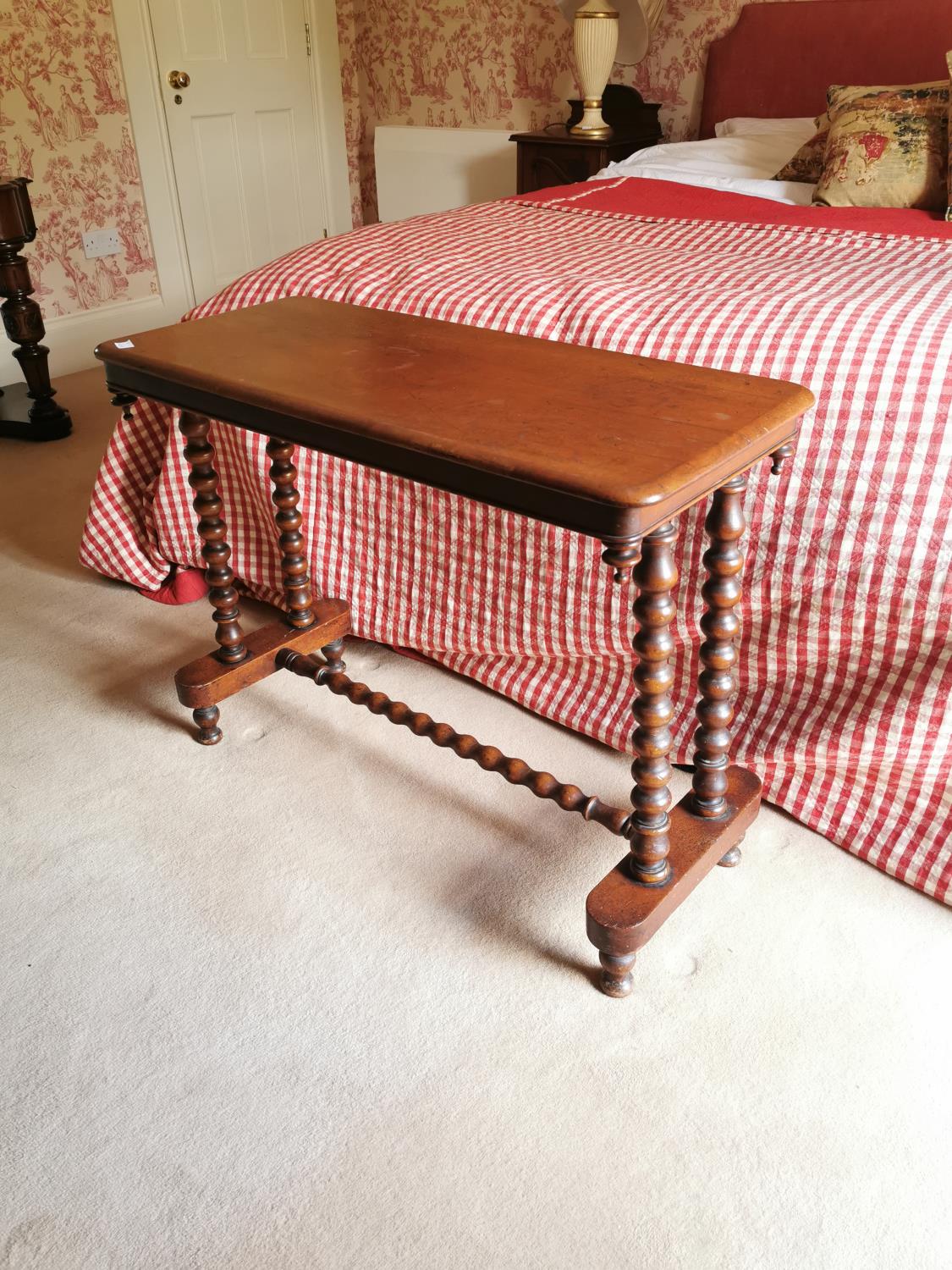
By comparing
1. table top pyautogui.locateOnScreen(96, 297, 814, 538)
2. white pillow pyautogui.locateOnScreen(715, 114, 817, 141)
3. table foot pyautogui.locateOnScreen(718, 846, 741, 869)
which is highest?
white pillow pyautogui.locateOnScreen(715, 114, 817, 141)

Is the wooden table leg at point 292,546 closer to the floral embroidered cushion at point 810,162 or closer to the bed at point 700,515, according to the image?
the bed at point 700,515

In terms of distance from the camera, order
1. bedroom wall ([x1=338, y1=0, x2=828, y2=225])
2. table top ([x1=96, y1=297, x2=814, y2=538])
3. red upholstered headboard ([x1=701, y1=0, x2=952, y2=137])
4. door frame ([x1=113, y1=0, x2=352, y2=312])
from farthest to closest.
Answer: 1. door frame ([x1=113, y1=0, x2=352, y2=312])
2. bedroom wall ([x1=338, y1=0, x2=828, y2=225])
3. red upholstered headboard ([x1=701, y1=0, x2=952, y2=137])
4. table top ([x1=96, y1=297, x2=814, y2=538])

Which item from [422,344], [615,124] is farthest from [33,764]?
[615,124]

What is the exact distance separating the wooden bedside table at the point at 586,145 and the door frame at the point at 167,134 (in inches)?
53.7

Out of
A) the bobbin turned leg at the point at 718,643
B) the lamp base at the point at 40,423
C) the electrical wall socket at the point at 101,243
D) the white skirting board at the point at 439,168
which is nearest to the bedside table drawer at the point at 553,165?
the white skirting board at the point at 439,168

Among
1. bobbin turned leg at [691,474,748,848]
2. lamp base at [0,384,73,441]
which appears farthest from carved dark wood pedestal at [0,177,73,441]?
bobbin turned leg at [691,474,748,848]

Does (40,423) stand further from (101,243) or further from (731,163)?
(731,163)

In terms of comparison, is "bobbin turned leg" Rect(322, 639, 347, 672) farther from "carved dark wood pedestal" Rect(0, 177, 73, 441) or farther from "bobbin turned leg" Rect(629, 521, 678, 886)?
"carved dark wood pedestal" Rect(0, 177, 73, 441)

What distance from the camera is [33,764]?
181cm

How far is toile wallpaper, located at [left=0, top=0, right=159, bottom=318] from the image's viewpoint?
11.8 ft

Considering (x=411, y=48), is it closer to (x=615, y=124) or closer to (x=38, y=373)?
(x=615, y=124)

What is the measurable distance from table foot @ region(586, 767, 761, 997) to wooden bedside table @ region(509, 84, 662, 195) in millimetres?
2736

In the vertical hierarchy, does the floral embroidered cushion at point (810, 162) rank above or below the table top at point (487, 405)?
above

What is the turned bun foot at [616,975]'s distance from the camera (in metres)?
1.30
